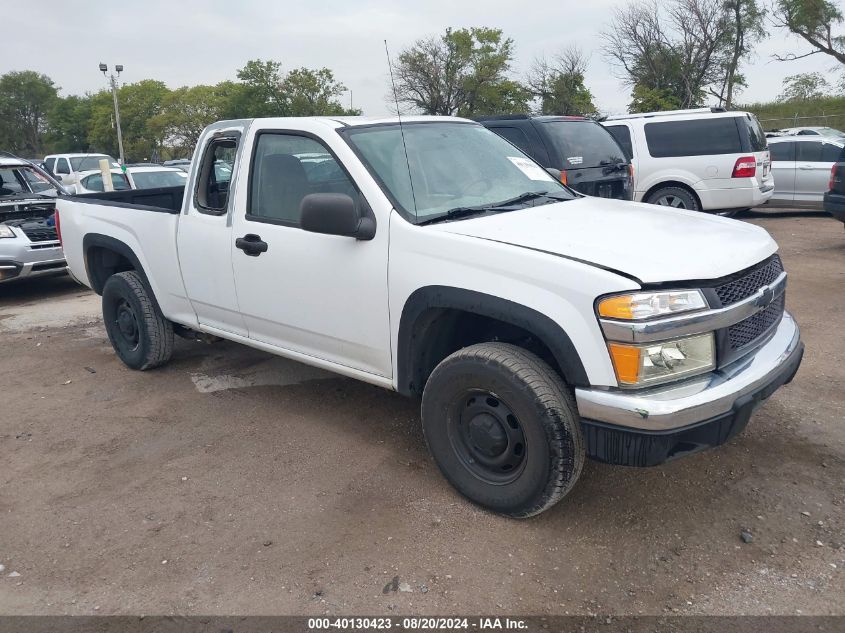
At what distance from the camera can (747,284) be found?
3.20 meters

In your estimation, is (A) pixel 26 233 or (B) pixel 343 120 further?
(A) pixel 26 233

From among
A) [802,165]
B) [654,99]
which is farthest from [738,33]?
[802,165]

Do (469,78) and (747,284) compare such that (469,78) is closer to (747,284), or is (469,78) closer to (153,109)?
(153,109)

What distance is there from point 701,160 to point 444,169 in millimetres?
7939

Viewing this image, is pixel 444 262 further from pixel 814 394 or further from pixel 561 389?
pixel 814 394

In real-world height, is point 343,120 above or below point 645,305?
above

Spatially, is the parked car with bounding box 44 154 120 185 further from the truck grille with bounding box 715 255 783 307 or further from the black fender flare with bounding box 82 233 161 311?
the truck grille with bounding box 715 255 783 307

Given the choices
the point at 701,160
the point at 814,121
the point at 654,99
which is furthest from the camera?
the point at 654,99

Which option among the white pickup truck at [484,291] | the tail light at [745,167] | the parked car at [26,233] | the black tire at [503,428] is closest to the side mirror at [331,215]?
the white pickup truck at [484,291]

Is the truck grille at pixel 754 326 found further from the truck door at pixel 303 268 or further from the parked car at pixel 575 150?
the parked car at pixel 575 150

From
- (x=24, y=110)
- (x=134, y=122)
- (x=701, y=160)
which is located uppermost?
(x=24, y=110)

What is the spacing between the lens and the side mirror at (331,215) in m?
3.50

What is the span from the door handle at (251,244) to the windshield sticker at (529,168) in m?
1.58

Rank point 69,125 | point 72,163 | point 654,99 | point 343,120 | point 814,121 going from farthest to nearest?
point 69,125 < point 654,99 < point 814,121 < point 72,163 < point 343,120
